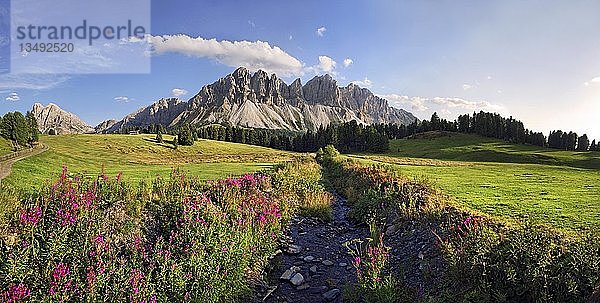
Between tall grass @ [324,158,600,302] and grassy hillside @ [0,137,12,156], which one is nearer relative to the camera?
tall grass @ [324,158,600,302]

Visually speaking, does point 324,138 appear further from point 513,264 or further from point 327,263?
point 513,264

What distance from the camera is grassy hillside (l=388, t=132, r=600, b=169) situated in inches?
2827

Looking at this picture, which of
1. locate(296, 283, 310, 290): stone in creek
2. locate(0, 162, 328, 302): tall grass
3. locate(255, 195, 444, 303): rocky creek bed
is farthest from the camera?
locate(296, 283, 310, 290): stone in creek

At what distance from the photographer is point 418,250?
411 inches

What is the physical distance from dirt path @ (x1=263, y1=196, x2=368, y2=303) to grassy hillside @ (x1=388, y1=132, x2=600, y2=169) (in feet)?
222

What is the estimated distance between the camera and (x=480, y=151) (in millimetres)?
88125

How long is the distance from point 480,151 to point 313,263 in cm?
8891

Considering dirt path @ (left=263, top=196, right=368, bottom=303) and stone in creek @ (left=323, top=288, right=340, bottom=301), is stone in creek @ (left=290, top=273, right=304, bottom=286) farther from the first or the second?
stone in creek @ (left=323, top=288, right=340, bottom=301)

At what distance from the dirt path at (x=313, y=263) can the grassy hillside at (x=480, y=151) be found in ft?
222

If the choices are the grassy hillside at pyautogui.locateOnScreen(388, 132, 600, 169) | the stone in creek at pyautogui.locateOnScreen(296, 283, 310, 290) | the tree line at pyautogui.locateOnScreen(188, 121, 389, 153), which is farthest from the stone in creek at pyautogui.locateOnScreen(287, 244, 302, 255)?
the tree line at pyautogui.locateOnScreen(188, 121, 389, 153)

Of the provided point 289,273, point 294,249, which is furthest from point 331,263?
point 289,273

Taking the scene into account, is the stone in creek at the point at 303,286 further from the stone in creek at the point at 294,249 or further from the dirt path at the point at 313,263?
Answer: the stone in creek at the point at 294,249

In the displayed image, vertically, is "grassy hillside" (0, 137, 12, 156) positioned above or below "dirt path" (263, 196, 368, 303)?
above

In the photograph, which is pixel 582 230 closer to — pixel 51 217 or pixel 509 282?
pixel 509 282
